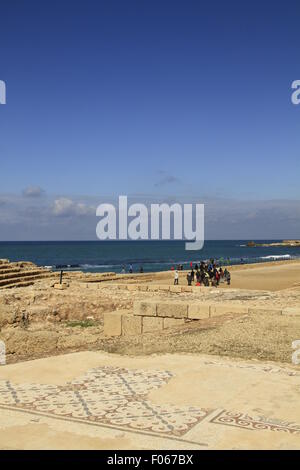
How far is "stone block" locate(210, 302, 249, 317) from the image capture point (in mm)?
11805

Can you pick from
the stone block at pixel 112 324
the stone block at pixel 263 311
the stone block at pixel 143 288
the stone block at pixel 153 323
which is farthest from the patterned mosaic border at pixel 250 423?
the stone block at pixel 143 288

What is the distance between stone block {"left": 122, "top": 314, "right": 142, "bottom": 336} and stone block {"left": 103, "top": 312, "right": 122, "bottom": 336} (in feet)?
0.37

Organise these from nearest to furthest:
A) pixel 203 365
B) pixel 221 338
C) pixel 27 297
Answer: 1. pixel 203 365
2. pixel 221 338
3. pixel 27 297

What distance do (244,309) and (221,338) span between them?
282 cm

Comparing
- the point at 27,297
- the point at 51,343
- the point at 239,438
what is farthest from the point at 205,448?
the point at 27,297

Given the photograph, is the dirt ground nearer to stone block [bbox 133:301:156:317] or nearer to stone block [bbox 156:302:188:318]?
stone block [bbox 156:302:188:318]

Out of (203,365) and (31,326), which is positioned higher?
(203,365)

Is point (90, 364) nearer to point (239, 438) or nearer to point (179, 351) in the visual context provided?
point (179, 351)

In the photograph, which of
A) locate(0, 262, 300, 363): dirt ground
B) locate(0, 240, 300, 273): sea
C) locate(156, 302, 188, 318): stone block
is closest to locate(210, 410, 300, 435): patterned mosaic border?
locate(0, 262, 300, 363): dirt ground

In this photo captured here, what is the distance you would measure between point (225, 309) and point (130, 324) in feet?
8.62

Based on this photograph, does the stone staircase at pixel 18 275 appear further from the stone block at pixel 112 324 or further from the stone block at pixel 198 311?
the stone block at pixel 198 311

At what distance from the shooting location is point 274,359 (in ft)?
25.2

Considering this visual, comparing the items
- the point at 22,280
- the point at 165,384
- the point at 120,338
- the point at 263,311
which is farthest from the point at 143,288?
the point at 165,384

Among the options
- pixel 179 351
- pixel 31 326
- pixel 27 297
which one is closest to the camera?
pixel 179 351
